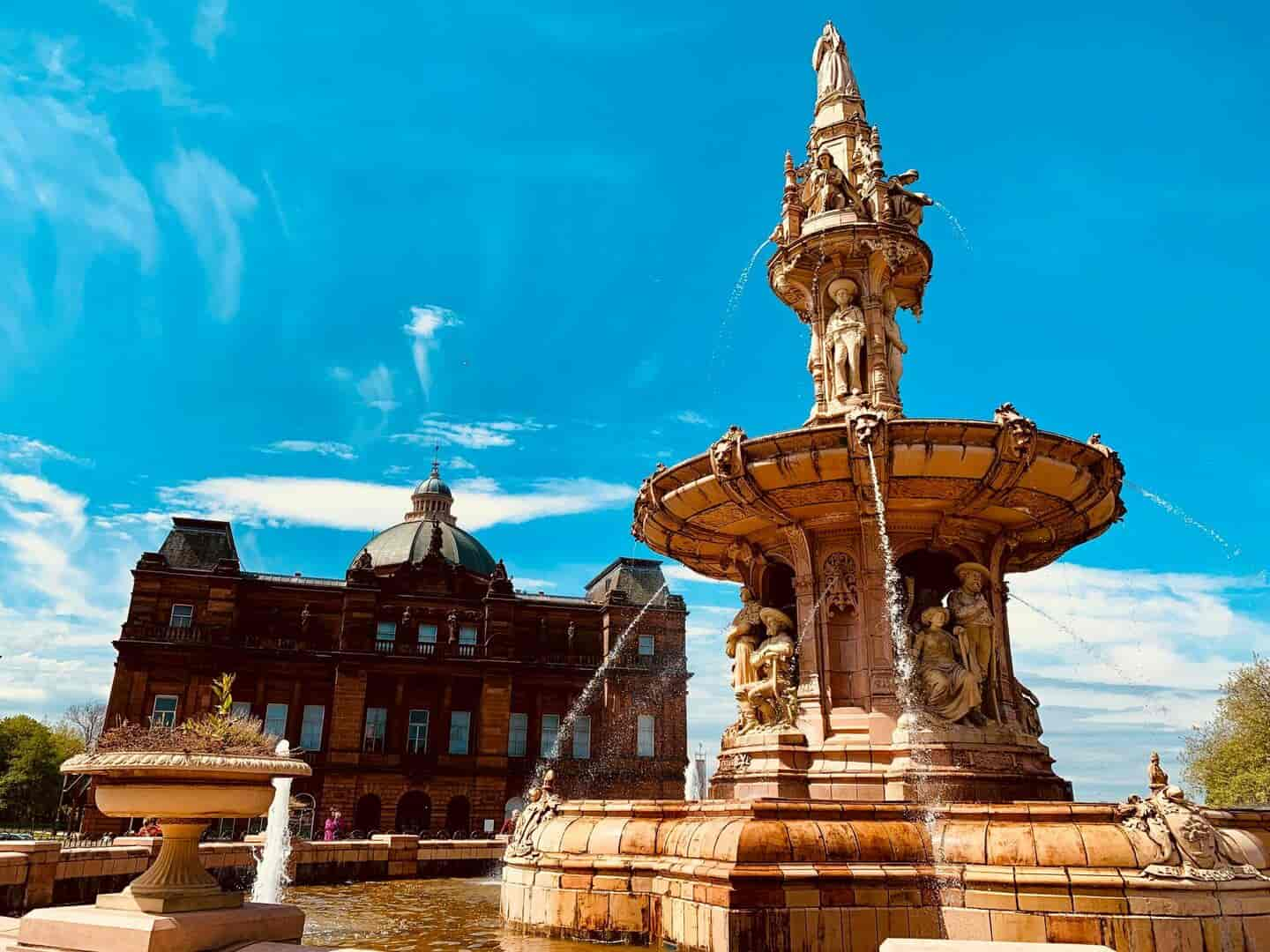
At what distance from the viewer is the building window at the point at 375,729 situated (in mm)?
48750

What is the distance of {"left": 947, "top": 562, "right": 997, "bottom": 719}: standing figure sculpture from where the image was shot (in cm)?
1056

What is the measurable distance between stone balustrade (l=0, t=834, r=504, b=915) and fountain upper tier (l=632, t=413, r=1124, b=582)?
6.51m

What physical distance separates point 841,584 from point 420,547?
49.9 metres

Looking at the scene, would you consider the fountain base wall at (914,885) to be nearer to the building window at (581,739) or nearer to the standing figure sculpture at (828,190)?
the standing figure sculpture at (828,190)

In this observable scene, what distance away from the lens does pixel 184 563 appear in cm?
5094

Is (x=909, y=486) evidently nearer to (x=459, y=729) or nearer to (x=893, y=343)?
(x=893, y=343)

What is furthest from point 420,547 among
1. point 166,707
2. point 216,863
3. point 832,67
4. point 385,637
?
point 832,67

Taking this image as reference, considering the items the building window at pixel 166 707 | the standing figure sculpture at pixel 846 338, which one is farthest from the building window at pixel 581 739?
the standing figure sculpture at pixel 846 338

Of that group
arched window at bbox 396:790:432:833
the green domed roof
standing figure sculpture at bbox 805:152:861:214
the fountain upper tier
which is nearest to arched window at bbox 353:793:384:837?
arched window at bbox 396:790:432:833

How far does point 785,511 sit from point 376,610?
44306 mm

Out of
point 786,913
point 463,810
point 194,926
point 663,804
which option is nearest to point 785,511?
point 663,804

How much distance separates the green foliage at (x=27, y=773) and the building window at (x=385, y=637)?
23.7 meters

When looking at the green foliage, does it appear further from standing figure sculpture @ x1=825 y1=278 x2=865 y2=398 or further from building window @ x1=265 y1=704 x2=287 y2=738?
standing figure sculpture @ x1=825 y1=278 x2=865 y2=398

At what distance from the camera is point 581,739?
5216 centimetres
